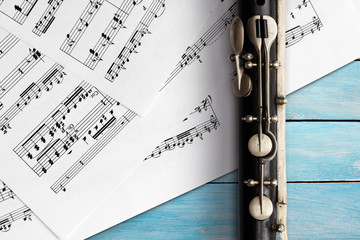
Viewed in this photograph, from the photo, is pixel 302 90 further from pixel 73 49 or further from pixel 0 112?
pixel 0 112

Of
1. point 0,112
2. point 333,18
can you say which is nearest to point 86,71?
point 0,112

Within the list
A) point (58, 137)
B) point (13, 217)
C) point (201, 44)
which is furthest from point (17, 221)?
point (201, 44)

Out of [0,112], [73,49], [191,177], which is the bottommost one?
[191,177]

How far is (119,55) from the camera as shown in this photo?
64 cm

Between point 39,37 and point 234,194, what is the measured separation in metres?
0.41

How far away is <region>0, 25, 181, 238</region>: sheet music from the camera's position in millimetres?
635

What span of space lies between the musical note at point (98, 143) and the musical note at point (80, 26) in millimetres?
134

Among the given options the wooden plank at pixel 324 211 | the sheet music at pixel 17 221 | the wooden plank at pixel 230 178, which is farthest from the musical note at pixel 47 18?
the wooden plank at pixel 324 211

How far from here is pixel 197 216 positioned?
0.66 meters

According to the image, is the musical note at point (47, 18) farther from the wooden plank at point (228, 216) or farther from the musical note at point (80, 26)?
the wooden plank at point (228, 216)

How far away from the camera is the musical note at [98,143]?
64 centimetres

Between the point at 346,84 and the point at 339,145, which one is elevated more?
the point at 346,84

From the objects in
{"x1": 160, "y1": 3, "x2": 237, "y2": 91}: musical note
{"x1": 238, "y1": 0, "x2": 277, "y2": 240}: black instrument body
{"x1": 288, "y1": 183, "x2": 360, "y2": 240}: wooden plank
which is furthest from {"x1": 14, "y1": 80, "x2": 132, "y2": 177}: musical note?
{"x1": 288, "y1": 183, "x2": 360, "y2": 240}: wooden plank

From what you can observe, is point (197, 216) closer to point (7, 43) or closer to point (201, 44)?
point (201, 44)
